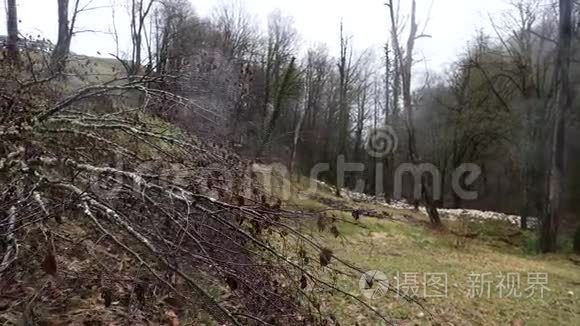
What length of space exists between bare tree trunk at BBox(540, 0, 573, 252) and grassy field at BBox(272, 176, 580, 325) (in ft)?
2.84

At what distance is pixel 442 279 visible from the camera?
6.37 meters

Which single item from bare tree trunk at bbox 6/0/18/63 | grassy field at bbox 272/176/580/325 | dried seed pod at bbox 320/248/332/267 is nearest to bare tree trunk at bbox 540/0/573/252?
grassy field at bbox 272/176/580/325

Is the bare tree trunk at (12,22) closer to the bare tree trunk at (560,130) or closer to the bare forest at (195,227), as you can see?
the bare forest at (195,227)

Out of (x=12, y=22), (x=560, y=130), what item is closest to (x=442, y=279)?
(x=560, y=130)

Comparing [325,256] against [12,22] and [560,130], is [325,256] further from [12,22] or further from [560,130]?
[560,130]

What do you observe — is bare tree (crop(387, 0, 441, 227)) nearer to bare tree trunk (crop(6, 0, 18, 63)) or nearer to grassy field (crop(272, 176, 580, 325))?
grassy field (crop(272, 176, 580, 325))

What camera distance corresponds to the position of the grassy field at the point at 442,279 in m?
4.56

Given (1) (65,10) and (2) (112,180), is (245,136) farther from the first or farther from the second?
(1) (65,10)

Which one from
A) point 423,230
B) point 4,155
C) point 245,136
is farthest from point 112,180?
point 423,230

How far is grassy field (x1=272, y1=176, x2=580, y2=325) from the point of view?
15.0ft

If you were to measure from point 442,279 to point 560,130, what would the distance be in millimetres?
7171

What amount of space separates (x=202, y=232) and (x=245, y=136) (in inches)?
107

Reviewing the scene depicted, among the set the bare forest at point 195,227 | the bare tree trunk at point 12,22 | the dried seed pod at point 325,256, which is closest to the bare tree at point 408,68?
the bare forest at point 195,227

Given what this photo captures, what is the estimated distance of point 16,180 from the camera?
2787 mm
